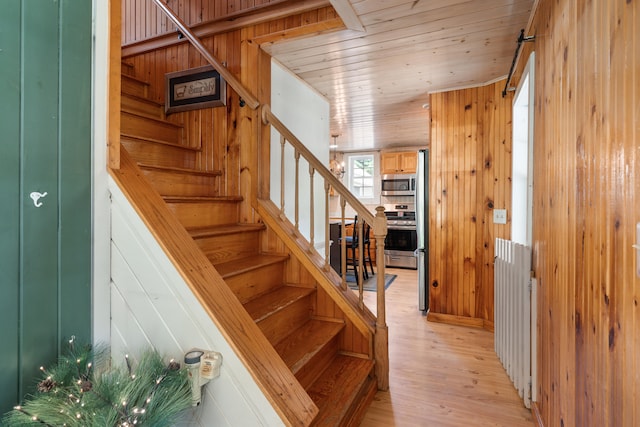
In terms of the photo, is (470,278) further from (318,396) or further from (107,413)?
(107,413)

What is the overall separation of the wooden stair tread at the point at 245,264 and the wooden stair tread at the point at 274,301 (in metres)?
0.21

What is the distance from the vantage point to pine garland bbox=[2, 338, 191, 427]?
28.8 inches

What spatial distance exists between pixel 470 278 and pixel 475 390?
1.29 m

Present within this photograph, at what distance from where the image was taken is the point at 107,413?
28.6 inches

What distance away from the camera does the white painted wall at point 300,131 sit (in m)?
2.79

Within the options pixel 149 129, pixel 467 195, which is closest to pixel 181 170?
pixel 149 129

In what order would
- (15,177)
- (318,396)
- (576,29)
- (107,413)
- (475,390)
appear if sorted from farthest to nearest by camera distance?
(475,390)
(318,396)
(576,29)
(15,177)
(107,413)

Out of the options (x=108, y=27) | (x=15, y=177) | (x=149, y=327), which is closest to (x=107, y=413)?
(x=149, y=327)

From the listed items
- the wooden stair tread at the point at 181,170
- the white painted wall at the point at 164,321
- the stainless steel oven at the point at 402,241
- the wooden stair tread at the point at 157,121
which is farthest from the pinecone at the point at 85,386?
the stainless steel oven at the point at 402,241

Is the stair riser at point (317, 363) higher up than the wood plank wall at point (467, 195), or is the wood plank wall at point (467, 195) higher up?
the wood plank wall at point (467, 195)

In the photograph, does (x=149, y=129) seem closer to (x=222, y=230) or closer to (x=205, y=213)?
(x=205, y=213)

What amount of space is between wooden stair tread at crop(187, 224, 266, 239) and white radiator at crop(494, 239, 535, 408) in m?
1.76

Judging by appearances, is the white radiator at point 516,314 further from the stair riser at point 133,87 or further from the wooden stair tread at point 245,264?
the stair riser at point 133,87

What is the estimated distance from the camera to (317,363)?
1879 mm
